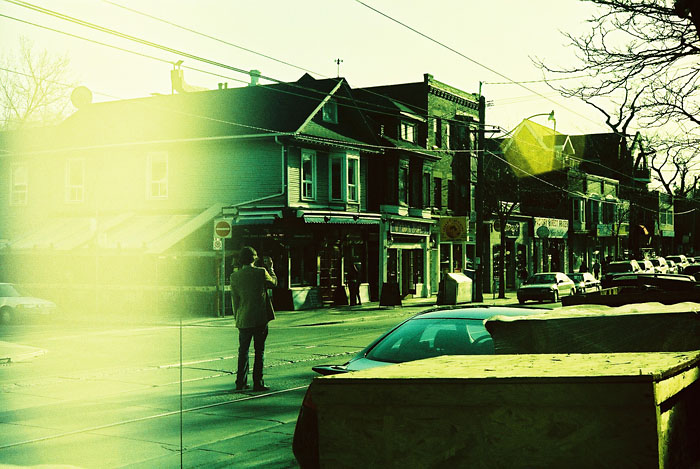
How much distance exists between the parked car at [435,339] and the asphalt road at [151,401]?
1297 millimetres

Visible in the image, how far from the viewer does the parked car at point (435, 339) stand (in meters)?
7.24

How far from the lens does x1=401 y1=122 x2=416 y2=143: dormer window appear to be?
42250 mm

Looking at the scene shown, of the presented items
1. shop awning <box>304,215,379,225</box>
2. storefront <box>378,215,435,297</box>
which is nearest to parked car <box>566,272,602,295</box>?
storefront <box>378,215,435,297</box>

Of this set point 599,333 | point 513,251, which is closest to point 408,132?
point 513,251

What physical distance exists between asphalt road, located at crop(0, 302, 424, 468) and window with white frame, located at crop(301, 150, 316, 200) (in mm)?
13714

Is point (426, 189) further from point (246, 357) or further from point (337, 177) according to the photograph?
point (246, 357)

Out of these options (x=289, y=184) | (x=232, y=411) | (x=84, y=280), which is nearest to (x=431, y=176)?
(x=289, y=184)

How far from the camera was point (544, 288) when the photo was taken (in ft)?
123

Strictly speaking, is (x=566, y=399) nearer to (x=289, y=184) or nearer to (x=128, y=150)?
(x=289, y=184)

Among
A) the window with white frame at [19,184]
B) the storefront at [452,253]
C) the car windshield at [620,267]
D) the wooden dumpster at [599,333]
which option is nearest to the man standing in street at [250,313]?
the wooden dumpster at [599,333]

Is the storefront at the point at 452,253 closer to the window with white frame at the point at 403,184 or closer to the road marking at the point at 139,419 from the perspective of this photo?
the window with white frame at the point at 403,184

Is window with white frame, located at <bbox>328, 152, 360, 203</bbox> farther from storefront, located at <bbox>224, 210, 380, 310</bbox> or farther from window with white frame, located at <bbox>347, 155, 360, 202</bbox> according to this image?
storefront, located at <bbox>224, 210, 380, 310</bbox>

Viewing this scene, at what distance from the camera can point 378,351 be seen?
7531 millimetres

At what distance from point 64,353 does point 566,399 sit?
16190 mm
